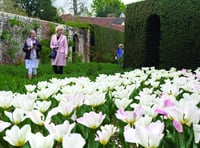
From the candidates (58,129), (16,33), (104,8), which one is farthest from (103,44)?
(104,8)

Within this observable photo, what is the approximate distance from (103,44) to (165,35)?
17788mm

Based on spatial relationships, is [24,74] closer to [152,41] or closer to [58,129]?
[152,41]

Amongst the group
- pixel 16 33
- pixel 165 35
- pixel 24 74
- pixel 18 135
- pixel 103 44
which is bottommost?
pixel 103 44

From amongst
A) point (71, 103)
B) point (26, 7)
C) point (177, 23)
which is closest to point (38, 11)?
point (26, 7)

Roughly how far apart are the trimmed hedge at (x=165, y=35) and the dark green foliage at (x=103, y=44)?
13.7 meters

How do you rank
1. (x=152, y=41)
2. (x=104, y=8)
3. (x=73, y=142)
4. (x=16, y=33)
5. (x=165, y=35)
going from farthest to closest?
(x=104, y=8) < (x=16, y=33) < (x=152, y=41) < (x=165, y=35) < (x=73, y=142)

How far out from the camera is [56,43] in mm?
10203

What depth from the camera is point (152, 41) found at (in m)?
13.2

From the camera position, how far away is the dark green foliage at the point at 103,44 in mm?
28219

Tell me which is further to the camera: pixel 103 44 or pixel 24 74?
pixel 103 44

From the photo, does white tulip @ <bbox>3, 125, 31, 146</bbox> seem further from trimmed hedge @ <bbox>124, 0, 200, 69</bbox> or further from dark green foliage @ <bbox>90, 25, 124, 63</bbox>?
dark green foliage @ <bbox>90, 25, 124, 63</bbox>

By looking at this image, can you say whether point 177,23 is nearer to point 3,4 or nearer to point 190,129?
point 190,129

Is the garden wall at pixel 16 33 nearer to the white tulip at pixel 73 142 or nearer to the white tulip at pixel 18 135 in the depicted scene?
the white tulip at pixel 18 135

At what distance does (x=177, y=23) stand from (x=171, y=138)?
965cm
